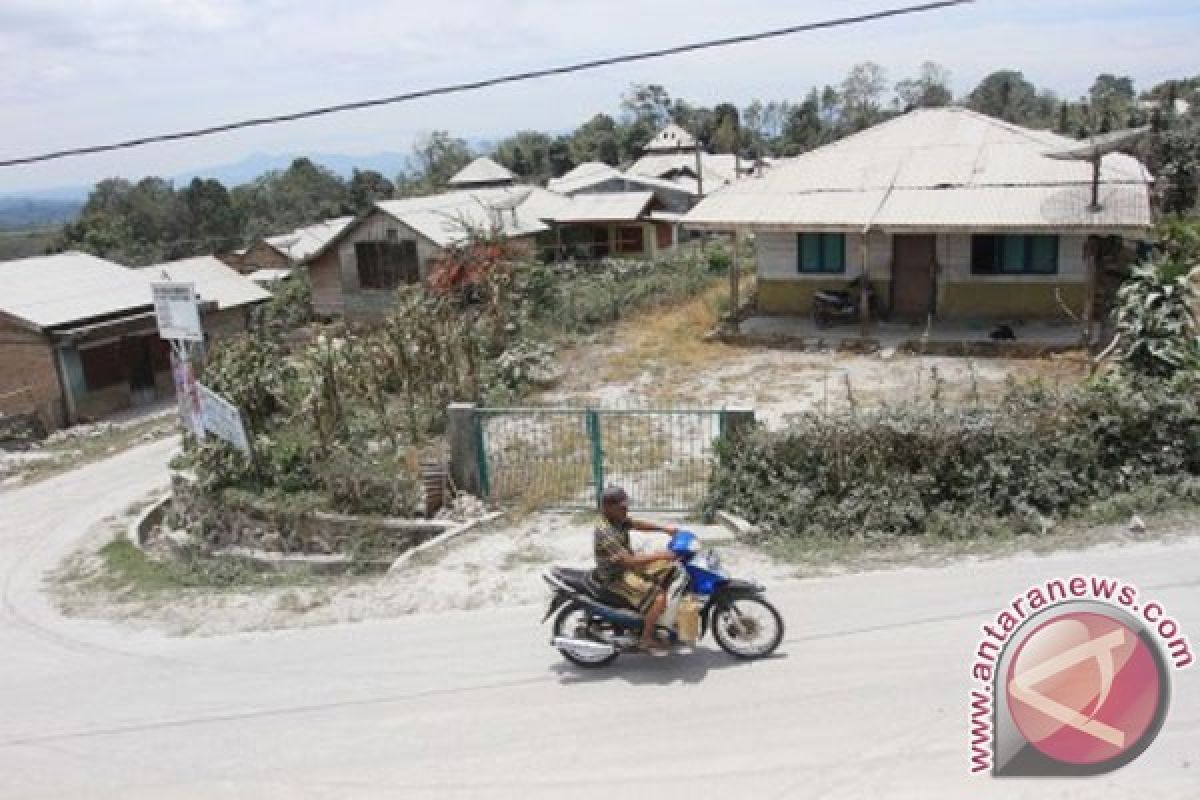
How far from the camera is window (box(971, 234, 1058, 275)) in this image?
20031 mm

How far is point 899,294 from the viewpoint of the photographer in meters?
21.5

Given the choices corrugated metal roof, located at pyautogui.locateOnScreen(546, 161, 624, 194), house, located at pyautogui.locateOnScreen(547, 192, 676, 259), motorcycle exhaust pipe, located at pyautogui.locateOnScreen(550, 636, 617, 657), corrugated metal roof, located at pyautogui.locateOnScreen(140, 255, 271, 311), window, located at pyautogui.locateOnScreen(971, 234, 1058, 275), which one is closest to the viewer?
motorcycle exhaust pipe, located at pyautogui.locateOnScreen(550, 636, 617, 657)

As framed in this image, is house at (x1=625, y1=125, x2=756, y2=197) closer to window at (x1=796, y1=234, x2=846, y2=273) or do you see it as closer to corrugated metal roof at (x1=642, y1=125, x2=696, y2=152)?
corrugated metal roof at (x1=642, y1=125, x2=696, y2=152)

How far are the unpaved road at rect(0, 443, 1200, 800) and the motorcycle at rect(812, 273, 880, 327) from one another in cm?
1199

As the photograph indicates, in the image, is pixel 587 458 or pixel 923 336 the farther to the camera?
pixel 923 336

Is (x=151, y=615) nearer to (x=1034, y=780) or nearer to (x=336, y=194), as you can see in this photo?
(x=1034, y=780)

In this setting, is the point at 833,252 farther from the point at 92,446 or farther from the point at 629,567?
the point at 92,446

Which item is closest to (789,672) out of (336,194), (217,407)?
(217,407)

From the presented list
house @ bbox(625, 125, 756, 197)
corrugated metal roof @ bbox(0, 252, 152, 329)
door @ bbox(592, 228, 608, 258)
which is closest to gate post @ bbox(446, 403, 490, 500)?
corrugated metal roof @ bbox(0, 252, 152, 329)

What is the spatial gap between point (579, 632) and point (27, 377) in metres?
23.9

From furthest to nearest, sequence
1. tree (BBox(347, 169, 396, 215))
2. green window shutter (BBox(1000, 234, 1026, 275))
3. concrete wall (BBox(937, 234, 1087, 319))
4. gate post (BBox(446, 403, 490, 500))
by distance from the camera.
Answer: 1. tree (BBox(347, 169, 396, 215))
2. green window shutter (BBox(1000, 234, 1026, 275))
3. concrete wall (BBox(937, 234, 1087, 319))
4. gate post (BBox(446, 403, 490, 500))

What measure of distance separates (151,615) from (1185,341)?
12352 mm

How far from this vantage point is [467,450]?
12445mm

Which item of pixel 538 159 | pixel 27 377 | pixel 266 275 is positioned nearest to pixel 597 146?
pixel 538 159
